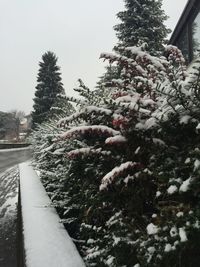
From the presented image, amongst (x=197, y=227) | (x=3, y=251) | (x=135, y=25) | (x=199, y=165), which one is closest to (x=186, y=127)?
(x=199, y=165)

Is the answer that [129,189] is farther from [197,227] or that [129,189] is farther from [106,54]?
[106,54]

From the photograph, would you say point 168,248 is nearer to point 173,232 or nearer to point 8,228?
point 173,232

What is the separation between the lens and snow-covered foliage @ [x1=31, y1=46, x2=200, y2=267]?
6.20 feet

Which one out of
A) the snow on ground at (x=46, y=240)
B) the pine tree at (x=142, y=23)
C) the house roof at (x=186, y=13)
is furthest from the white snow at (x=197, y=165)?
the pine tree at (x=142, y=23)

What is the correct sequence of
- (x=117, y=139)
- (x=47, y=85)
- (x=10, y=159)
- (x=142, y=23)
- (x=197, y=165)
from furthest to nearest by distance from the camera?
1. (x=47, y=85)
2. (x=10, y=159)
3. (x=142, y=23)
4. (x=117, y=139)
5. (x=197, y=165)

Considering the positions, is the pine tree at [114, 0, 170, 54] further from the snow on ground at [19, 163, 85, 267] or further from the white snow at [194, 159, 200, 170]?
the white snow at [194, 159, 200, 170]

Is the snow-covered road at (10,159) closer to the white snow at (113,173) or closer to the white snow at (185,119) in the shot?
the white snow at (113,173)

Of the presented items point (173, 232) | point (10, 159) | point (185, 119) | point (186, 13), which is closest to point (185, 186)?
point (173, 232)

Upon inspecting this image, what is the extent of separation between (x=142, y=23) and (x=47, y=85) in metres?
25.9

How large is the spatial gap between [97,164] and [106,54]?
0.77m

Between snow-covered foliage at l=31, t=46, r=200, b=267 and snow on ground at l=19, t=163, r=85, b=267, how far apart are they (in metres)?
0.16

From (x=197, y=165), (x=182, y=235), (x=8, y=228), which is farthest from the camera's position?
(x=8, y=228)

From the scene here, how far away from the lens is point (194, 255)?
187 centimetres

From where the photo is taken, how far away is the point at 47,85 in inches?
1913
